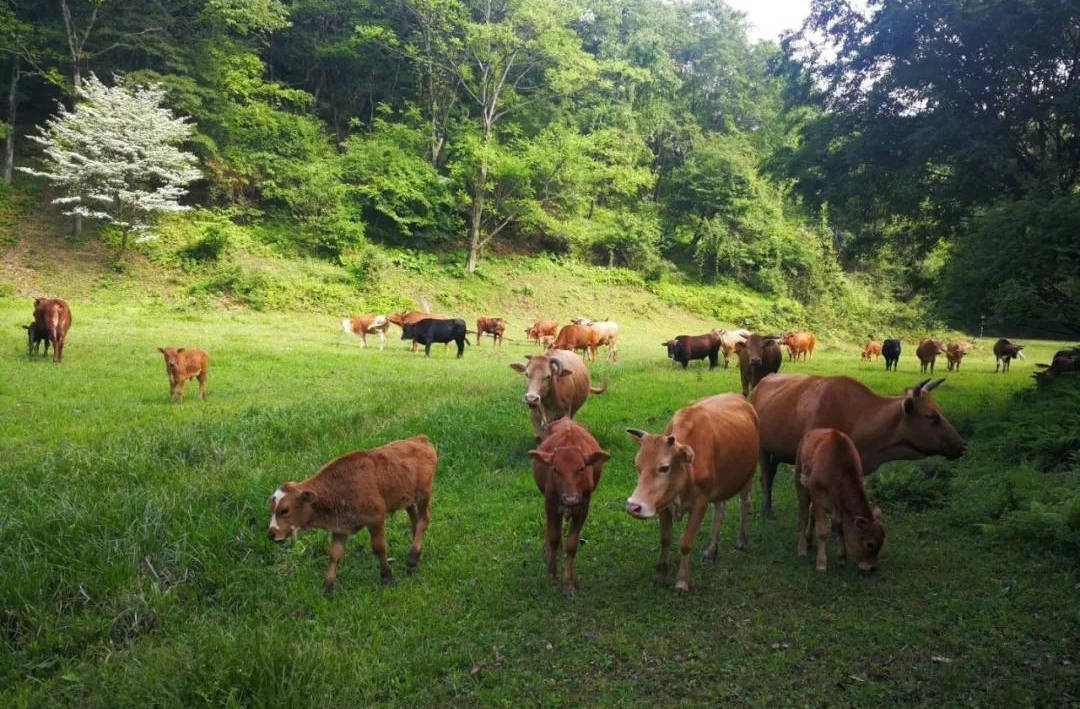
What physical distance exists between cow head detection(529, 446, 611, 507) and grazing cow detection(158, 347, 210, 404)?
949 centimetres

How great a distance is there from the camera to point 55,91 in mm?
36281

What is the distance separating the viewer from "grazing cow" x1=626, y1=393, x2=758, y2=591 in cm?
516

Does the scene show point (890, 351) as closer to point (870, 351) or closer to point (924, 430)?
point (870, 351)

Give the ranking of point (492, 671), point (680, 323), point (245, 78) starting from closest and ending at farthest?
point (492, 671)
point (245, 78)
point (680, 323)

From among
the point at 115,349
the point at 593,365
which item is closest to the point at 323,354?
the point at 115,349

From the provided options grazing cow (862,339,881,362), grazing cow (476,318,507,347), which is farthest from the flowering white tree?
grazing cow (862,339,881,362)

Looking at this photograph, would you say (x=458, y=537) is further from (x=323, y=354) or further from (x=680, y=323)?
(x=680, y=323)

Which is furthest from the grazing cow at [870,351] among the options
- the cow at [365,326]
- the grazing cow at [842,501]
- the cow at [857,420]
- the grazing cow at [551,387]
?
the grazing cow at [842,501]

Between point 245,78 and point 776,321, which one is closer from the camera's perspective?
point 245,78

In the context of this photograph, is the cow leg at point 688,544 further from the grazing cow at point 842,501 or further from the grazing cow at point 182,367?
the grazing cow at point 182,367

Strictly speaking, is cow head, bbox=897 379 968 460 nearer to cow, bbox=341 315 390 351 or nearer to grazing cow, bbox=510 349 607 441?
grazing cow, bbox=510 349 607 441

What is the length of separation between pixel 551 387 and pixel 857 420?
4.04 metres

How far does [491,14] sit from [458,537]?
1591 inches

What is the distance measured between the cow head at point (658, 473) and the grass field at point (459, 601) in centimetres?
89
